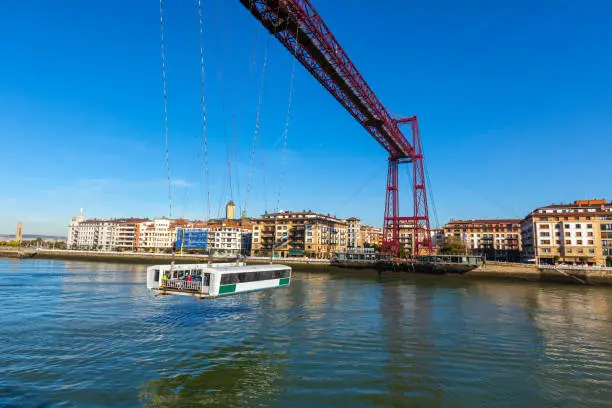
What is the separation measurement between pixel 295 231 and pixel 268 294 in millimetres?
65632

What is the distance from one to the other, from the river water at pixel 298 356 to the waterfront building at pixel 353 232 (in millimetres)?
99041

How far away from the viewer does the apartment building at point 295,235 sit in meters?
97.2

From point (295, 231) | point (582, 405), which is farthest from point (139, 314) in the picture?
point (295, 231)

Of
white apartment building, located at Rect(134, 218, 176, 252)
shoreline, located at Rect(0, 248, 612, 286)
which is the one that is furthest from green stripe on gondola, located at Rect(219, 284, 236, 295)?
white apartment building, located at Rect(134, 218, 176, 252)

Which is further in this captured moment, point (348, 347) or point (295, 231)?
point (295, 231)

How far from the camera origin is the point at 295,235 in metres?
98.6

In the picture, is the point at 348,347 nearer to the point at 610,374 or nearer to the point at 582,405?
the point at 582,405

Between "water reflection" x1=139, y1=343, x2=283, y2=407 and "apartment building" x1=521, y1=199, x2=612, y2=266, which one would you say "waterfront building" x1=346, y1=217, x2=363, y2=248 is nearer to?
"apartment building" x1=521, y1=199, x2=612, y2=266

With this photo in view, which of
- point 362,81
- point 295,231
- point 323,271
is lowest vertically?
point 323,271

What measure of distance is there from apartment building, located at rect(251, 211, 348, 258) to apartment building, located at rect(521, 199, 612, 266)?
4616 centimetres

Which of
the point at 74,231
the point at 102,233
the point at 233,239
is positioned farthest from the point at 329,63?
the point at 74,231

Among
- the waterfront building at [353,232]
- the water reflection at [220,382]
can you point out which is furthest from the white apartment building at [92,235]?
the water reflection at [220,382]

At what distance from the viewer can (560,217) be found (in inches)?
2844

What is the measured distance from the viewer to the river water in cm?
1072
